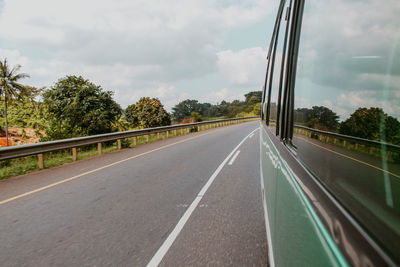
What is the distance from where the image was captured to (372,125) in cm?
98

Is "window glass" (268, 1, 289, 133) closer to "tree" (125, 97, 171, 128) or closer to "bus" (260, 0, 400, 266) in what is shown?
"bus" (260, 0, 400, 266)

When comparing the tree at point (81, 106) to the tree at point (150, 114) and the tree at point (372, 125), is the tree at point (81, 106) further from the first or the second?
the tree at point (150, 114)

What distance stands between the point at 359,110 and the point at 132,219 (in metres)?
4.18

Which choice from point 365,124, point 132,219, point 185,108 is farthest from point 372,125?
point 185,108

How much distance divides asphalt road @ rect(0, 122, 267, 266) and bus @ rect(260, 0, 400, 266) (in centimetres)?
218

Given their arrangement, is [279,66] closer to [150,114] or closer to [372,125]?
[372,125]

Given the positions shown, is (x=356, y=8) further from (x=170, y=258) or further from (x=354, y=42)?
(x=170, y=258)

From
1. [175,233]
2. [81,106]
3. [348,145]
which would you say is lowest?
[175,233]

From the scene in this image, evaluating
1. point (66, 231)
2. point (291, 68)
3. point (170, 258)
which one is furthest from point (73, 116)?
point (291, 68)

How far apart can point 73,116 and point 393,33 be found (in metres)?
21.4

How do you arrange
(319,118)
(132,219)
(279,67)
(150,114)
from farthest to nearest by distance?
(150,114) < (132,219) < (279,67) < (319,118)

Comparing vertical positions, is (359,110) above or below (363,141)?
above

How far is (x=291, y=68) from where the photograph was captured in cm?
225

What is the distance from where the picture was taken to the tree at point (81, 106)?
65.0 ft
